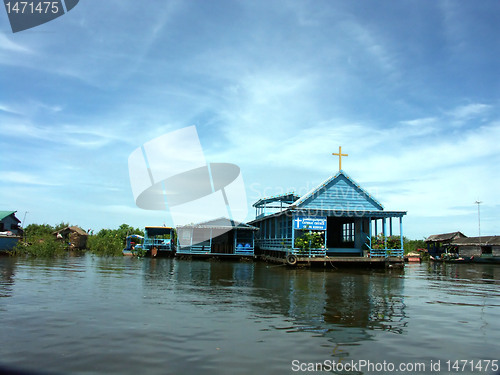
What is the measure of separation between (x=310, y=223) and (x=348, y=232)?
5.65 metres

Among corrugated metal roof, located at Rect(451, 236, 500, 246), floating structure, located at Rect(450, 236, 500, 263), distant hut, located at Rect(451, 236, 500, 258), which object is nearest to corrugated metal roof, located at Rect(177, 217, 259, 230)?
floating structure, located at Rect(450, 236, 500, 263)

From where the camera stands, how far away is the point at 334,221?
30828 mm

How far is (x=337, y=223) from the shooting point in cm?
3094

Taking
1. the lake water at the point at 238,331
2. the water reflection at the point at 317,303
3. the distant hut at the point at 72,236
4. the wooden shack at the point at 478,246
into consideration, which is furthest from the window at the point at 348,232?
the distant hut at the point at 72,236

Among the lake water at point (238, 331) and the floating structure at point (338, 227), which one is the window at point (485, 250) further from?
the lake water at point (238, 331)

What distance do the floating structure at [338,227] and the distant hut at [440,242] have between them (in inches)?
1537

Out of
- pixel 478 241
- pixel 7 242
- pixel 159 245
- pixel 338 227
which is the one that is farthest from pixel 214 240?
pixel 478 241

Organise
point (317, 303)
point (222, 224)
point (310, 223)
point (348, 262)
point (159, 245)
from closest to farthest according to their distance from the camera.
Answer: point (317, 303) → point (310, 223) → point (348, 262) → point (222, 224) → point (159, 245)

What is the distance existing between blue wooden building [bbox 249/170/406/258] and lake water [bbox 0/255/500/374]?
1290 cm

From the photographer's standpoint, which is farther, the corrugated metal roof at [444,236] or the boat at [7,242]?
the corrugated metal roof at [444,236]

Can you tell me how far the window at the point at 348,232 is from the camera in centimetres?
2995

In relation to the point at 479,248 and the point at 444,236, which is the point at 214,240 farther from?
the point at 444,236

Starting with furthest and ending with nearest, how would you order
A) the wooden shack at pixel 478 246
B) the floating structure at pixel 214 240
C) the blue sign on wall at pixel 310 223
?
the wooden shack at pixel 478 246 → the floating structure at pixel 214 240 → the blue sign on wall at pixel 310 223

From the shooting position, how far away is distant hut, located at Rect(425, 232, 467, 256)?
6208cm
